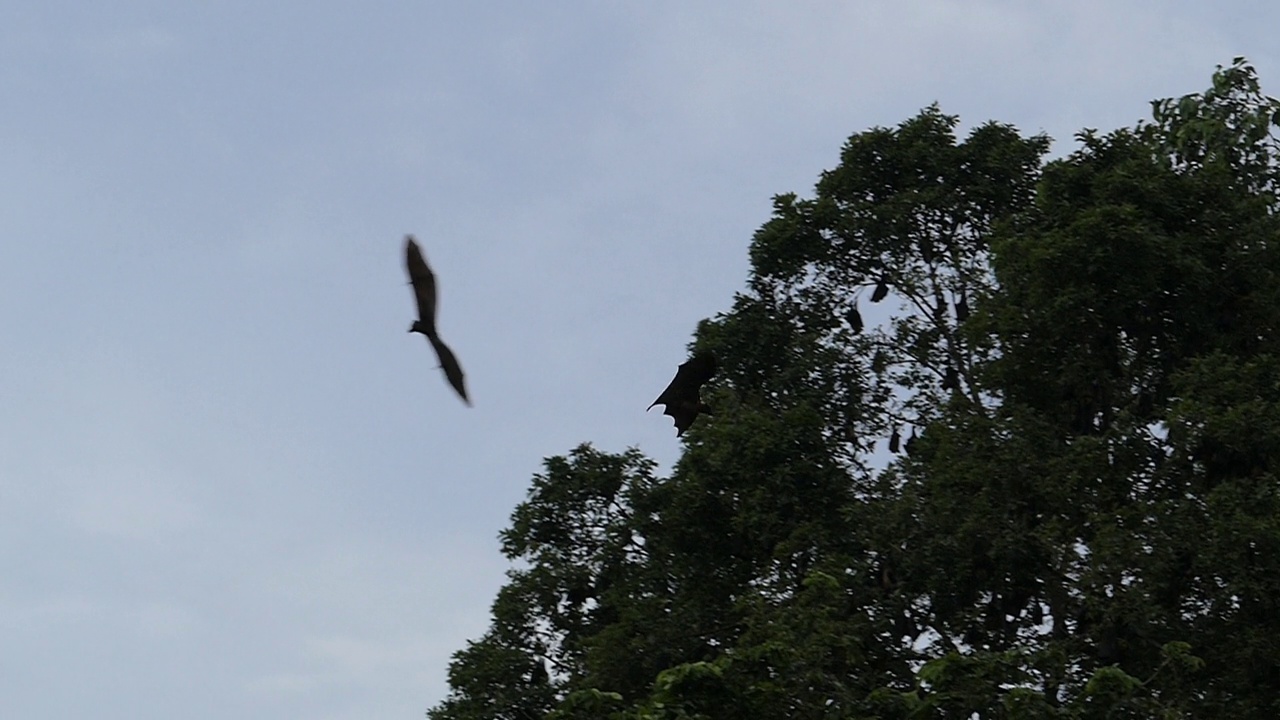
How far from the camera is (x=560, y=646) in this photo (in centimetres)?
1866

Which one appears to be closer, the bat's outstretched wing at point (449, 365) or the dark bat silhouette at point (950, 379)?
the bat's outstretched wing at point (449, 365)

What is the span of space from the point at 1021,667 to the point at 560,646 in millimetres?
6108

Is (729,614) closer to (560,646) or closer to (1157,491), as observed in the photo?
(560,646)

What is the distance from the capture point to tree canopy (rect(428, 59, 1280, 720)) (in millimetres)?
14688

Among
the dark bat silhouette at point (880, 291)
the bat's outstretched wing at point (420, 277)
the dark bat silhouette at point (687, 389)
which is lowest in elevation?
the bat's outstretched wing at point (420, 277)

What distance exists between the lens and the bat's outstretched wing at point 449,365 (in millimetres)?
3727

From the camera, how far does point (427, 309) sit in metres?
3.68

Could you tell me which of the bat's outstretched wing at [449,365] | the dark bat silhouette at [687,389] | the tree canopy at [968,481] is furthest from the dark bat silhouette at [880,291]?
the bat's outstretched wing at [449,365]

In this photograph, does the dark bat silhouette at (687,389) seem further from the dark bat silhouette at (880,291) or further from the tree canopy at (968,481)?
the dark bat silhouette at (880,291)

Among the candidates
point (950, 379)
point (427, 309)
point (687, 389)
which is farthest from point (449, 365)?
point (950, 379)

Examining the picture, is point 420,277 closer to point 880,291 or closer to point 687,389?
point 687,389

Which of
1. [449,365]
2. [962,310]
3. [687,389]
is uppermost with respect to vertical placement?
[962,310]

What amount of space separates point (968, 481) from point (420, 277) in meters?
13.0

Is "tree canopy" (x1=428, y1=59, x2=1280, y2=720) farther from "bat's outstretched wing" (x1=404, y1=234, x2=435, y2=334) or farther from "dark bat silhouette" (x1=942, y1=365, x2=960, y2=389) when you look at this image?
"bat's outstretched wing" (x1=404, y1=234, x2=435, y2=334)
